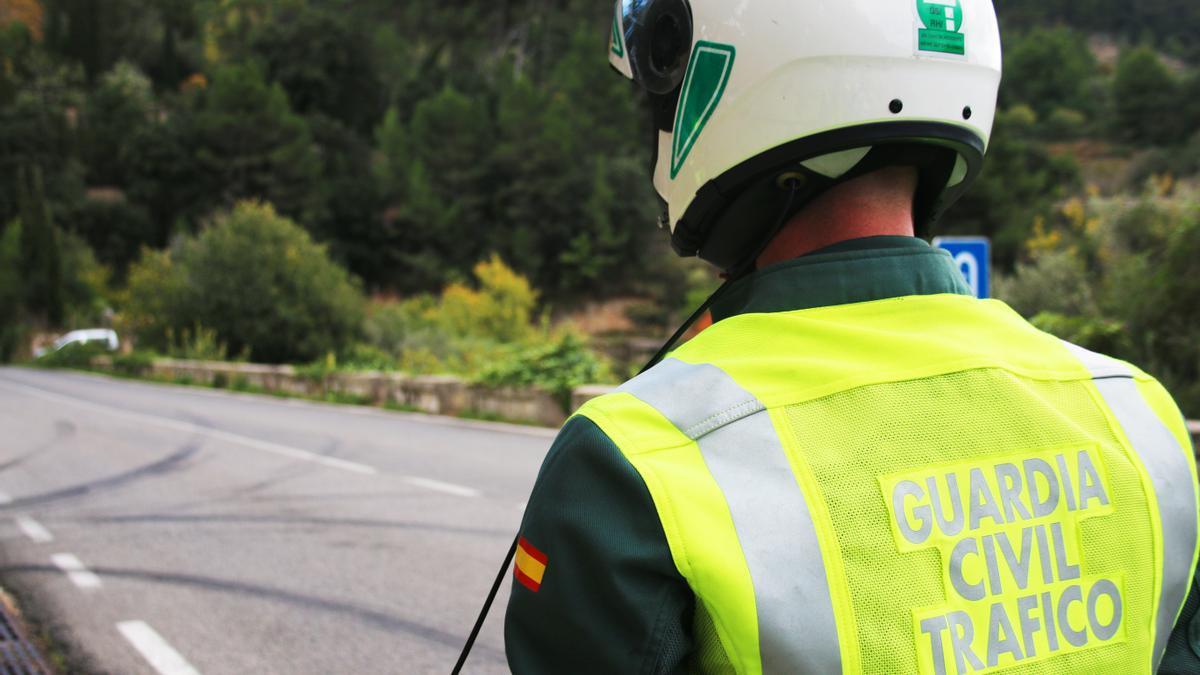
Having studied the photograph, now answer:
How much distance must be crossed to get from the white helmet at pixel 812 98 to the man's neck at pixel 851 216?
0.02m

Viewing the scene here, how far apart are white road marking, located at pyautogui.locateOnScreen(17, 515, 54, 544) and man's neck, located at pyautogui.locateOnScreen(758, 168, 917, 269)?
677 centimetres

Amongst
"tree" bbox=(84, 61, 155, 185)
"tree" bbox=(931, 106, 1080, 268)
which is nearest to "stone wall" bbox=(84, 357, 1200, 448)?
"tree" bbox=(931, 106, 1080, 268)

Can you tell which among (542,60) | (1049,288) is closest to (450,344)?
(1049,288)

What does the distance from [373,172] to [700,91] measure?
75488 millimetres

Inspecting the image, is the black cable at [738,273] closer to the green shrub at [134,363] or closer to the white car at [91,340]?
the green shrub at [134,363]

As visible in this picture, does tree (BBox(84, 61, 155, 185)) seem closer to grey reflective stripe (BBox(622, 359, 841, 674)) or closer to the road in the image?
the road

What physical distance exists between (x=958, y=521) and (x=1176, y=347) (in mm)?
10629

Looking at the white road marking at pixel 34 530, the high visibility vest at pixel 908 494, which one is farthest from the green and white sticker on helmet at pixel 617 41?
the white road marking at pixel 34 530

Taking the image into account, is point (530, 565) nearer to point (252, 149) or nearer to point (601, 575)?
point (601, 575)

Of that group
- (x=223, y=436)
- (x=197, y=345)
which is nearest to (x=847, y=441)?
(x=223, y=436)

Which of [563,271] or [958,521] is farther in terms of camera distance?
[563,271]

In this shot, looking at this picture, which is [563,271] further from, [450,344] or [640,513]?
[640,513]

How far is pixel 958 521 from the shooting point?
3.65ft

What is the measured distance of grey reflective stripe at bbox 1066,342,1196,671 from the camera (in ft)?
4.08
